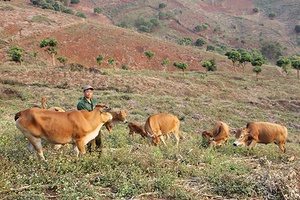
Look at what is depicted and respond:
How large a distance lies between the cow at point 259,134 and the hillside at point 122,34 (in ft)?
→ 122

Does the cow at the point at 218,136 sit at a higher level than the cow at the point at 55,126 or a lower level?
lower

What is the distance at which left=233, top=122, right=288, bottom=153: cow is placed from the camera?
10117 millimetres

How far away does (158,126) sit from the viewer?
34.9 ft

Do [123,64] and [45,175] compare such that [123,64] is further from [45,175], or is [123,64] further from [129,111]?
[45,175]

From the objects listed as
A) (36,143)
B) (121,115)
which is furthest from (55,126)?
(121,115)

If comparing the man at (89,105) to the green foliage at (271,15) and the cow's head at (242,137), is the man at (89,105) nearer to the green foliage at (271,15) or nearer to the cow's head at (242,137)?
the cow's head at (242,137)

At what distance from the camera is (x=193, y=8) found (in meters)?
101

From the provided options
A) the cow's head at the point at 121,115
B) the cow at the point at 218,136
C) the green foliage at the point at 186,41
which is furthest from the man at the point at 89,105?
the green foliage at the point at 186,41

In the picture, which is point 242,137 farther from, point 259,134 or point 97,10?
point 97,10

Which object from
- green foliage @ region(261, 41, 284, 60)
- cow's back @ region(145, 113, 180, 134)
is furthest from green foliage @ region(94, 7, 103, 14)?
cow's back @ region(145, 113, 180, 134)

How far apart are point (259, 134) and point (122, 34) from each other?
2062 inches

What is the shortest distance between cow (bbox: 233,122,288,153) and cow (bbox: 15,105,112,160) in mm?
5472

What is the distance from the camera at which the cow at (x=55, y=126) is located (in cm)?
623

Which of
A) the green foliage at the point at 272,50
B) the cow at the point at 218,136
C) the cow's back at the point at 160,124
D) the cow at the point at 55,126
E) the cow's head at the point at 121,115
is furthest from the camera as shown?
the green foliage at the point at 272,50
